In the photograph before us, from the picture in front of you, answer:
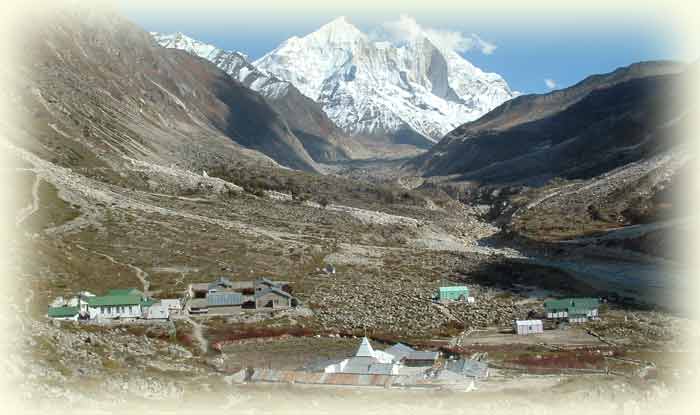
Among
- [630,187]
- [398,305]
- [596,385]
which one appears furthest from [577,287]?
[630,187]

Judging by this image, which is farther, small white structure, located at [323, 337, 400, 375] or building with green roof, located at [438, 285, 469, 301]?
building with green roof, located at [438, 285, 469, 301]

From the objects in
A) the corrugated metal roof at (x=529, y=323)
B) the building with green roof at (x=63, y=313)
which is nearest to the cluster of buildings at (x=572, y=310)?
the corrugated metal roof at (x=529, y=323)

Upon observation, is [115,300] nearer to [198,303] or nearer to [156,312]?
[156,312]

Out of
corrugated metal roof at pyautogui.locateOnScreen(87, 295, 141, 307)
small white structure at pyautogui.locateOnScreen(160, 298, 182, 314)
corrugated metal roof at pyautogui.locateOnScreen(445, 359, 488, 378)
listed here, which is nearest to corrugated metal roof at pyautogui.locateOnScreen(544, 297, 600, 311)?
corrugated metal roof at pyautogui.locateOnScreen(445, 359, 488, 378)

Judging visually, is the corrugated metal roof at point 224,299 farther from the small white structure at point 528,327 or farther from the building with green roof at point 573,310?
the building with green roof at point 573,310

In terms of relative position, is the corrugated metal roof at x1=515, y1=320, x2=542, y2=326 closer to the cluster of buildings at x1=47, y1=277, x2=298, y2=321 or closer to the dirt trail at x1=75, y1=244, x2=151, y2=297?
the cluster of buildings at x1=47, y1=277, x2=298, y2=321

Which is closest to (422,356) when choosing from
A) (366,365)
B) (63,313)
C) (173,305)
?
(366,365)

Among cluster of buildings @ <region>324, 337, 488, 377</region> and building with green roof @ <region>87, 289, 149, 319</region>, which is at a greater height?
building with green roof @ <region>87, 289, 149, 319</region>

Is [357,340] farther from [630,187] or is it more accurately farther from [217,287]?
[630,187]
